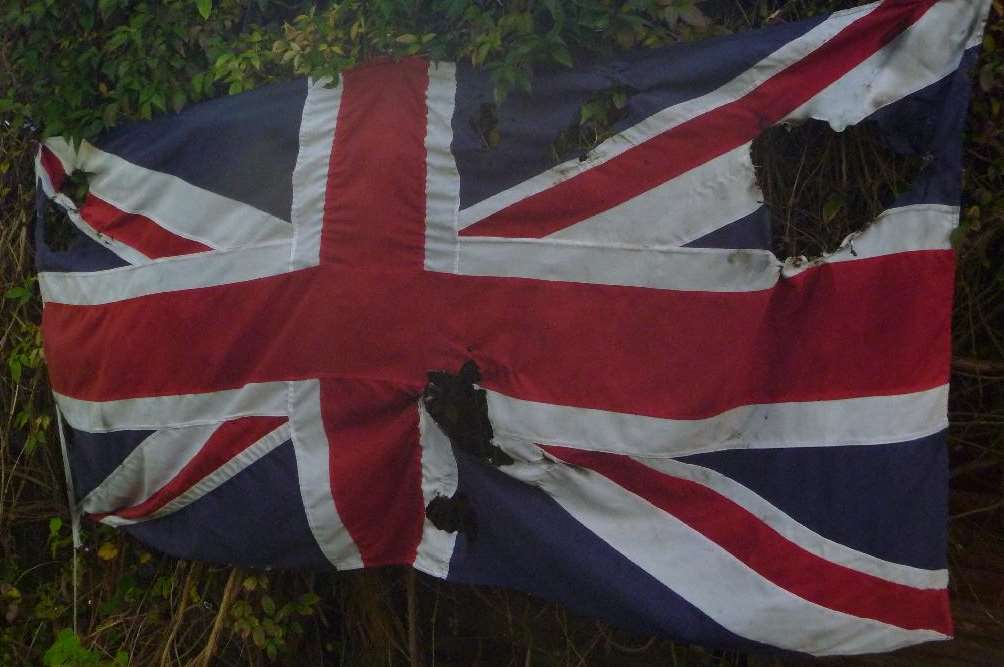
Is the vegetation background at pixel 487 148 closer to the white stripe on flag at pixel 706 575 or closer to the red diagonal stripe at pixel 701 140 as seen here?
the red diagonal stripe at pixel 701 140

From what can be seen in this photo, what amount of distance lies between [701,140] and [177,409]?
63.9 inches

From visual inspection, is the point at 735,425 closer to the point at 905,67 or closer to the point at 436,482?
the point at 436,482

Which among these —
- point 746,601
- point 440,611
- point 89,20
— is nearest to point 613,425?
point 746,601

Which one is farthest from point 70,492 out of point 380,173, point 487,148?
point 487,148

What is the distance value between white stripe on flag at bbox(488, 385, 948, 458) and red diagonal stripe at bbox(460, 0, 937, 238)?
47 centimetres

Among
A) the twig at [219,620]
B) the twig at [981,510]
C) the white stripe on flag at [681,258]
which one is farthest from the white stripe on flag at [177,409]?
the twig at [981,510]

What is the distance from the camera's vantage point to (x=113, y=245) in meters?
2.49

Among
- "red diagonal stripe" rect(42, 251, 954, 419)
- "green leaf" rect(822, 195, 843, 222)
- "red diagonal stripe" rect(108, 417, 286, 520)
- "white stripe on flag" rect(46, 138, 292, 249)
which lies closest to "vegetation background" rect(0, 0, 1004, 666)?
"green leaf" rect(822, 195, 843, 222)

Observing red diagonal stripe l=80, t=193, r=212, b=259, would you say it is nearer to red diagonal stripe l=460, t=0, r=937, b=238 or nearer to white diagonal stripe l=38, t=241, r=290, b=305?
white diagonal stripe l=38, t=241, r=290, b=305

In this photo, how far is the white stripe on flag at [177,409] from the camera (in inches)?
88.7

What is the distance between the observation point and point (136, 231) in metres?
2.46

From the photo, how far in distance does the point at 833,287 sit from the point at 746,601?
765 millimetres

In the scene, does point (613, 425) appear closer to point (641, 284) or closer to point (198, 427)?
point (641, 284)

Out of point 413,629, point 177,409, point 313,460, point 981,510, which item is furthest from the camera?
point 413,629
